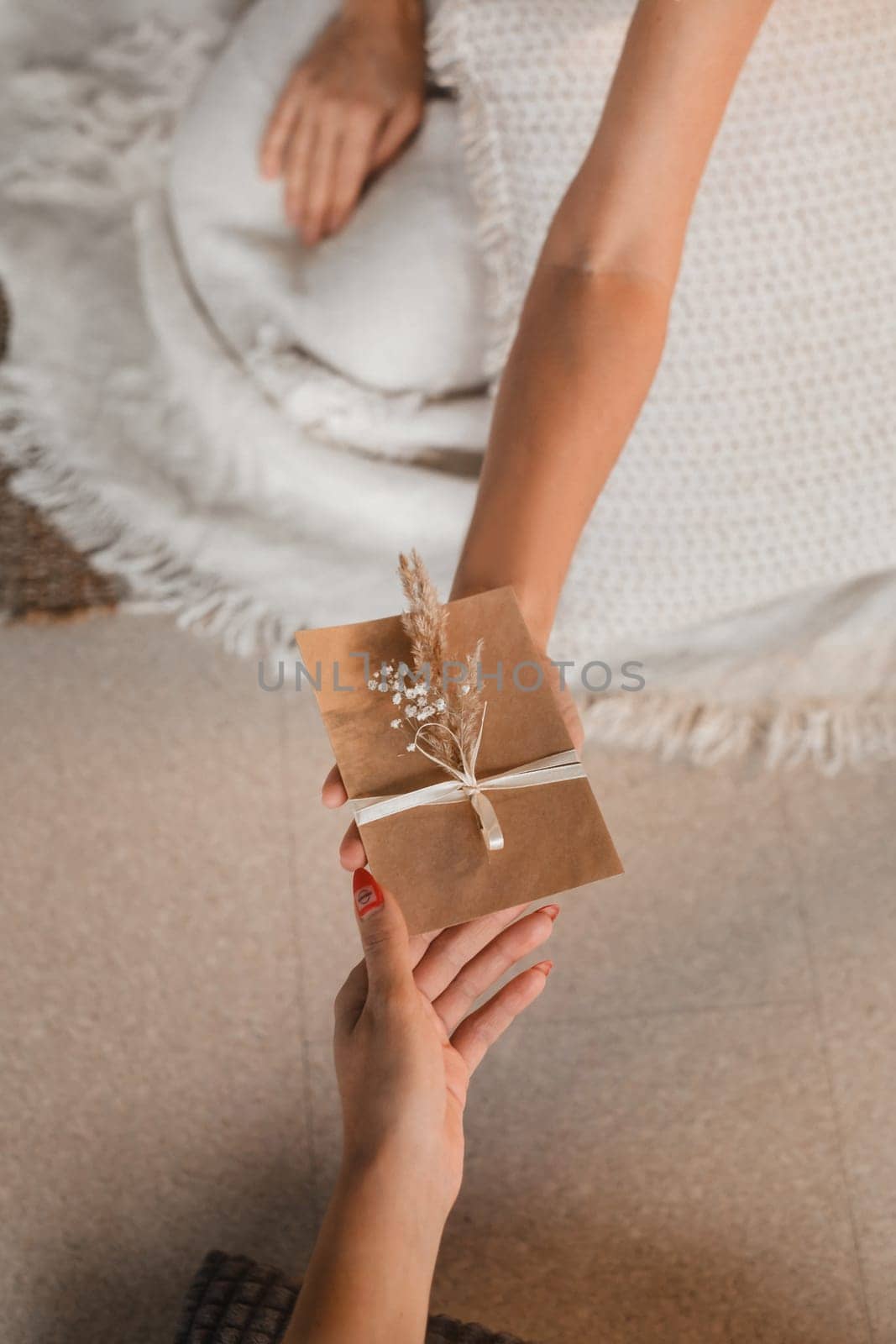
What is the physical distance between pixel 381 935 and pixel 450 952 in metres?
0.12

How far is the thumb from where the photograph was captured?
772 mm

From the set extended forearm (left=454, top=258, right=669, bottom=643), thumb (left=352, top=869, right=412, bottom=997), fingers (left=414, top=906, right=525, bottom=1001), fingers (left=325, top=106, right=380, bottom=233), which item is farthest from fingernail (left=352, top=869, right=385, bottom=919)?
fingers (left=325, top=106, right=380, bottom=233)

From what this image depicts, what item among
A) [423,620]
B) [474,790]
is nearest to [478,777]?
[474,790]

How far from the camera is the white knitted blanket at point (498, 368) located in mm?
1148

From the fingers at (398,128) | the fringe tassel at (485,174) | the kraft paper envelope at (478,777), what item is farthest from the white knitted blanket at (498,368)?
the kraft paper envelope at (478,777)

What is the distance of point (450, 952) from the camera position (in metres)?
0.88

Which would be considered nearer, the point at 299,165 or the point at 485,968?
the point at 485,968

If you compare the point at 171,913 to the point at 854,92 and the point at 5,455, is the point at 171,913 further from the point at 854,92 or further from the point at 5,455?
the point at 854,92

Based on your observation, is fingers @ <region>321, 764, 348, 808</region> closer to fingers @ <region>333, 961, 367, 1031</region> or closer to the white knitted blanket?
fingers @ <region>333, 961, 367, 1031</region>

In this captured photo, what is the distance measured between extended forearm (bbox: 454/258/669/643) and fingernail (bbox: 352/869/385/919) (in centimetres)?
27

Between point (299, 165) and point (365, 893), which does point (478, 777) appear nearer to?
point (365, 893)

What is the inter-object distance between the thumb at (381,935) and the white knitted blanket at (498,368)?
1.95 ft

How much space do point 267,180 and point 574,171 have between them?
0.43 metres

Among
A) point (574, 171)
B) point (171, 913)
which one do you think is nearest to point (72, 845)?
point (171, 913)
